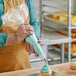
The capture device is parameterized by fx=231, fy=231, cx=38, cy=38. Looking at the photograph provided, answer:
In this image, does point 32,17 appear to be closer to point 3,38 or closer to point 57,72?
point 3,38

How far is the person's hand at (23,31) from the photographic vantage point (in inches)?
55.3

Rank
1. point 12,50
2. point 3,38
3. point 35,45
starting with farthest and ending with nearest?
1. point 12,50
2. point 3,38
3. point 35,45

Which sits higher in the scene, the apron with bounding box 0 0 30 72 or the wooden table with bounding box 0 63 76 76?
the apron with bounding box 0 0 30 72

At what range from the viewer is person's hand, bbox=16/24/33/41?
55.3 inches

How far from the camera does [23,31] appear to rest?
4.62ft

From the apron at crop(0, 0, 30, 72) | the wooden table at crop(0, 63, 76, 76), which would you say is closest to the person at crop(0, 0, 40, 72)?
the apron at crop(0, 0, 30, 72)

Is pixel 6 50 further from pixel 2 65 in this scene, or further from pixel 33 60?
pixel 33 60

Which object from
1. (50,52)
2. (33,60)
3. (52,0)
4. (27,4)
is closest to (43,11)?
(52,0)

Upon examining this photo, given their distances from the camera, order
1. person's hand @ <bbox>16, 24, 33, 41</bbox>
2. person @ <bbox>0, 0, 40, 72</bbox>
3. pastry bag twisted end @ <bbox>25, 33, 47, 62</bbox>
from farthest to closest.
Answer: person @ <bbox>0, 0, 40, 72</bbox> < person's hand @ <bbox>16, 24, 33, 41</bbox> < pastry bag twisted end @ <bbox>25, 33, 47, 62</bbox>

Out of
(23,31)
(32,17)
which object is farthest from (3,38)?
(32,17)

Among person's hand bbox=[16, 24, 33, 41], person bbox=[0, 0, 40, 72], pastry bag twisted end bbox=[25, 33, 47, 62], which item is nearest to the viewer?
pastry bag twisted end bbox=[25, 33, 47, 62]

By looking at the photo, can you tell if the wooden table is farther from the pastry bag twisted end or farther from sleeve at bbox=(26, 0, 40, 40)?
sleeve at bbox=(26, 0, 40, 40)

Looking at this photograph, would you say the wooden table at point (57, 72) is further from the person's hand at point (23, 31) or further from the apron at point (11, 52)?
the person's hand at point (23, 31)

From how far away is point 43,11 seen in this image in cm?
328
